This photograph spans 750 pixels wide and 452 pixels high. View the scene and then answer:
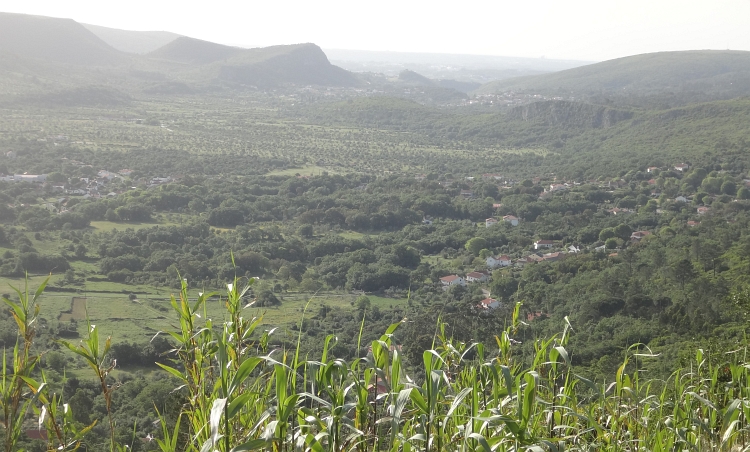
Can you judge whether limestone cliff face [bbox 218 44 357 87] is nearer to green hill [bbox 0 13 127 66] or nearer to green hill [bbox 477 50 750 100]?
green hill [bbox 0 13 127 66]

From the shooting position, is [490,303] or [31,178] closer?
[490,303]

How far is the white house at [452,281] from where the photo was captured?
2333 centimetres

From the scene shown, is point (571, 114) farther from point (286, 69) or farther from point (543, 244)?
point (286, 69)

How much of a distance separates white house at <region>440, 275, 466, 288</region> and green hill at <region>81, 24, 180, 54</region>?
469 feet

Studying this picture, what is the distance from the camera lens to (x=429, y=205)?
35.6 meters

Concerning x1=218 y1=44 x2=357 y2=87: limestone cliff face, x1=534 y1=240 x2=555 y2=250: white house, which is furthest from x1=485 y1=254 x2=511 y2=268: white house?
x1=218 y1=44 x2=357 y2=87: limestone cliff face

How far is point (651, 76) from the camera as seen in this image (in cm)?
11625

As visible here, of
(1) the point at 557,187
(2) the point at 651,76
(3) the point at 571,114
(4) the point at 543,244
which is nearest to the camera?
(4) the point at 543,244

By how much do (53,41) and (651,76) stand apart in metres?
98.1

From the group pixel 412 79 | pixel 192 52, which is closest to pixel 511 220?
pixel 192 52

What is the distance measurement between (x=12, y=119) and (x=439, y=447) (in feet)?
192

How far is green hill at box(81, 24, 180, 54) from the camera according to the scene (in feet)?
509

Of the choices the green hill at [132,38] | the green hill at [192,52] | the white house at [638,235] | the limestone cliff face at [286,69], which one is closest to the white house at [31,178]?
the white house at [638,235]

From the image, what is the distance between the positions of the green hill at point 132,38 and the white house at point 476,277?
143 meters
